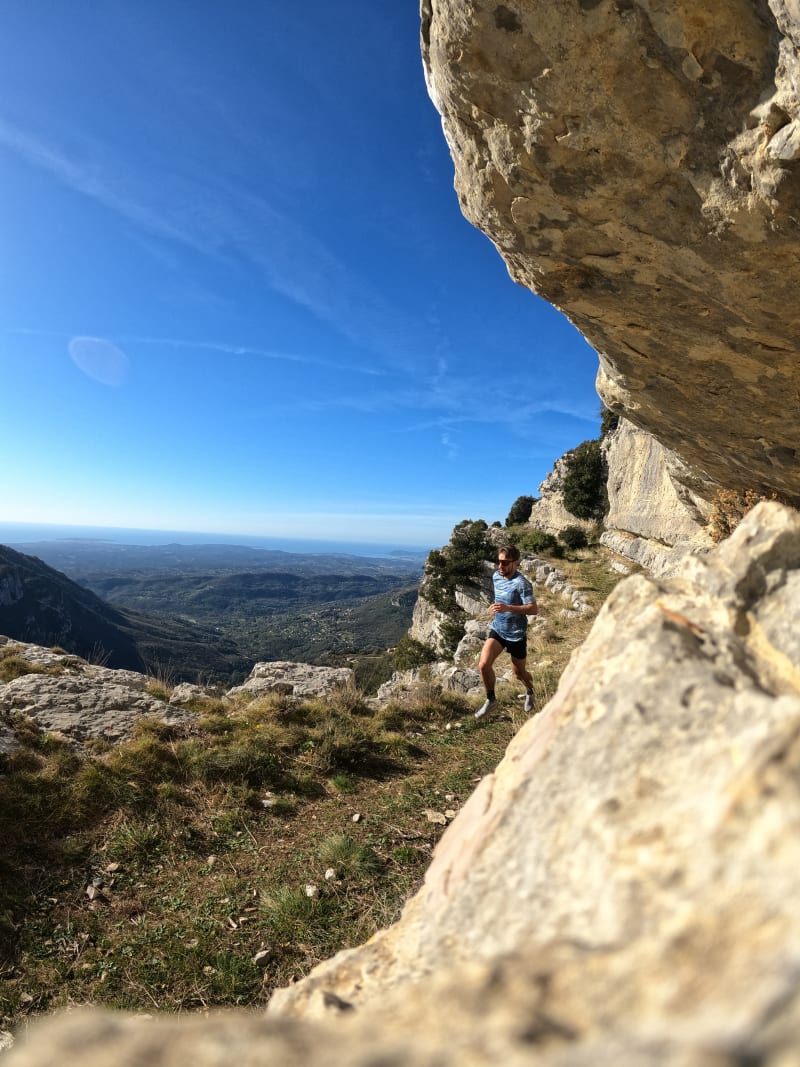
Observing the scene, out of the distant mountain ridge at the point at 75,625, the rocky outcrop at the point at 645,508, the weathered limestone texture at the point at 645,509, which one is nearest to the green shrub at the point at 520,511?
the rocky outcrop at the point at 645,508

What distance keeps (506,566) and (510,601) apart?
1.90ft

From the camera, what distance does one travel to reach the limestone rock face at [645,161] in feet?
14.6

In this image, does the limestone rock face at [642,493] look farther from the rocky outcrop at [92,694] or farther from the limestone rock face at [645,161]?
the rocky outcrop at [92,694]

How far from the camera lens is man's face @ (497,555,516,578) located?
323 inches

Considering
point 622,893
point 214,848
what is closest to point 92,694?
point 214,848

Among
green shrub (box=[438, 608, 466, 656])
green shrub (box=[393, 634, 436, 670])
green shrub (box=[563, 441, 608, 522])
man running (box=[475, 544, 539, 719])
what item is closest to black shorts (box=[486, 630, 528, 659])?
man running (box=[475, 544, 539, 719])

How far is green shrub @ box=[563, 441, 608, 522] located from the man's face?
27836mm

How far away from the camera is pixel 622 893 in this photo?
1427 millimetres

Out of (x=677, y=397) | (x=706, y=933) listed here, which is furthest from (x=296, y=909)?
(x=677, y=397)

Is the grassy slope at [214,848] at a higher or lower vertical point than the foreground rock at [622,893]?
lower

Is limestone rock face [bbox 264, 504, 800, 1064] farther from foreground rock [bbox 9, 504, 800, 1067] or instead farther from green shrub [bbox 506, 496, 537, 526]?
green shrub [bbox 506, 496, 537, 526]

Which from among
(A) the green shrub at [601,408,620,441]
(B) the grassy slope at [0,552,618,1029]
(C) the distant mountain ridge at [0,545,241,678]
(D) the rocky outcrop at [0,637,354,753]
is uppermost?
(A) the green shrub at [601,408,620,441]

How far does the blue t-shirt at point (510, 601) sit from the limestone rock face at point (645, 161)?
4209mm

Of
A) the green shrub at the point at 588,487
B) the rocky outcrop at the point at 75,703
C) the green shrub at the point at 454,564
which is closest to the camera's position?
A: the rocky outcrop at the point at 75,703
